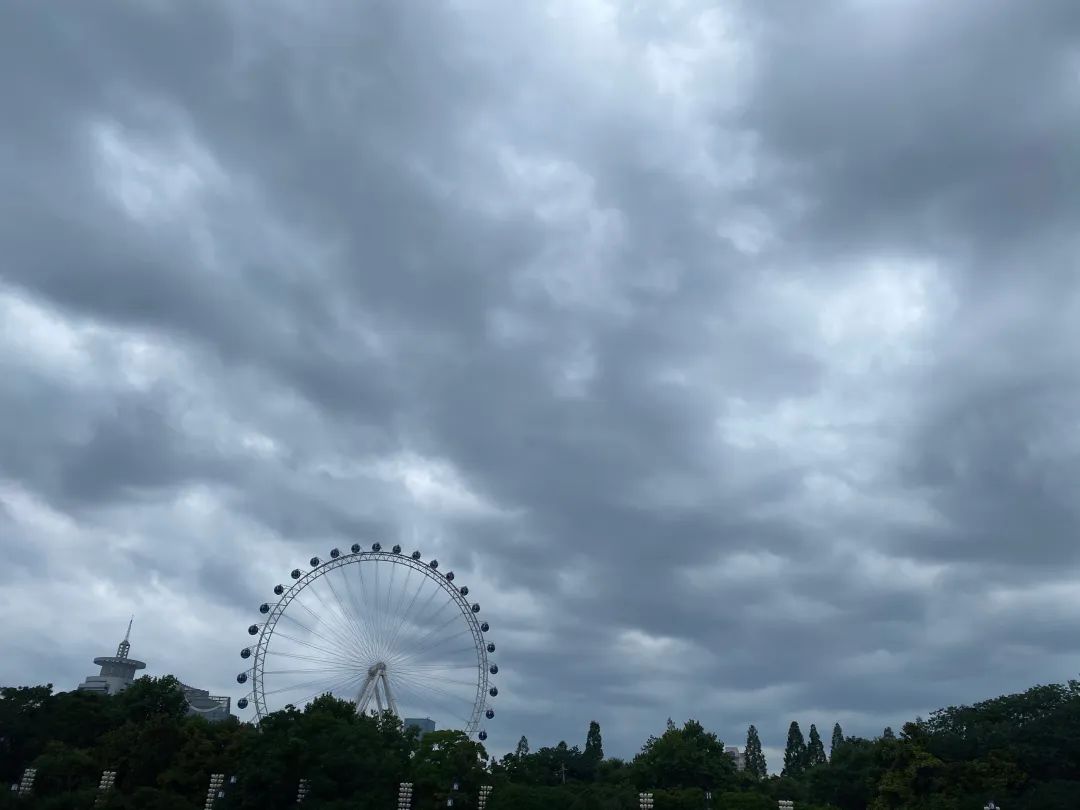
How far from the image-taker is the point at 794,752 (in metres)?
154

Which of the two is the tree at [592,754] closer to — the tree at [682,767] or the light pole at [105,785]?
the tree at [682,767]

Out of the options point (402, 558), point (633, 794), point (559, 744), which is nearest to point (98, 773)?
point (402, 558)

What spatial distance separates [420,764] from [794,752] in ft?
314

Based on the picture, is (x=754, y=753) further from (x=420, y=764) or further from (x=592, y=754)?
(x=420, y=764)

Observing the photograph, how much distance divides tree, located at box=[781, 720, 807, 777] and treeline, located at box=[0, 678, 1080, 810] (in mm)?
49390

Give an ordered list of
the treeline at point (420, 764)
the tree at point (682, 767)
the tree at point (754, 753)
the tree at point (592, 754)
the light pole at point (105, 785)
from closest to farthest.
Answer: the treeline at point (420, 764) < the light pole at point (105, 785) < the tree at point (682, 767) < the tree at point (592, 754) < the tree at point (754, 753)

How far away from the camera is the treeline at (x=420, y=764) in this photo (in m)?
71.4

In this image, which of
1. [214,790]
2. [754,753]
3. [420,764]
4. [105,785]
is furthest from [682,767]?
[754,753]

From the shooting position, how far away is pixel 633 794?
78188 millimetres

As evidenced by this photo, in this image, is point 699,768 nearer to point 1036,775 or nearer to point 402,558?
point 1036,775

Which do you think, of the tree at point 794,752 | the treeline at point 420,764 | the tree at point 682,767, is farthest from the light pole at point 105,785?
the tree at point 794,752

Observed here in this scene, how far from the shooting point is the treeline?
71.4 metres

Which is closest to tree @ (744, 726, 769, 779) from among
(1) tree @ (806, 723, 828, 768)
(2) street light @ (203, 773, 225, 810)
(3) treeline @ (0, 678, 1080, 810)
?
(1) tree @ (806, 723, 828, 768)

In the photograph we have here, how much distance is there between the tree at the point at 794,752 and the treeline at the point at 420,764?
162 ft
